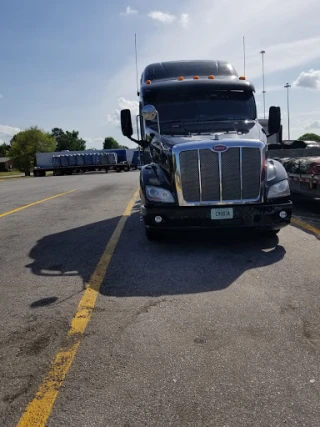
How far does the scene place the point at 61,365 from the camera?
2.72 m

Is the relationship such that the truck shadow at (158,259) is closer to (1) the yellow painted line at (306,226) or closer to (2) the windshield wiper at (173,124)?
(1) the yellow painted line at (306,226)

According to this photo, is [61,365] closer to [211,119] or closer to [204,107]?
[211,119]

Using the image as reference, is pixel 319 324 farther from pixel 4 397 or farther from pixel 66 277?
pixel 66 277

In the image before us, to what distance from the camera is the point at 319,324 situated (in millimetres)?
3203

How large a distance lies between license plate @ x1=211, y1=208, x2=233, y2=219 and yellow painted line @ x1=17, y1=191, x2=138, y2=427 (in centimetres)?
170

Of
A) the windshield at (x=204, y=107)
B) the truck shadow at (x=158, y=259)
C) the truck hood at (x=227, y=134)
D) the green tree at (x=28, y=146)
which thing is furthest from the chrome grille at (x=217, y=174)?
the green tree at (x=28, y=146)

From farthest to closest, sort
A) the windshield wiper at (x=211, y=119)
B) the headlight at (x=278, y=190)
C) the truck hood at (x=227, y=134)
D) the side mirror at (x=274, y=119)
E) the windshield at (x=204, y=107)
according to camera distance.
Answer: the side mirror at (x=274, y=119), the windshield at (x=204, y=107), the windshield wiper at (x=211, y=119), the truck hood at (x=227, y=134), the headlight at (x=278, y=190)

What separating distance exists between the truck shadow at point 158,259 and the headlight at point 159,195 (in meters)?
0.76

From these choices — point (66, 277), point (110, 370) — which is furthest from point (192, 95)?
point (110, 370)

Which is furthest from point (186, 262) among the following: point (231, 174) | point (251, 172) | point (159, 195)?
point (251, 172)

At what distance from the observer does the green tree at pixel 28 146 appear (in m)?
76.3

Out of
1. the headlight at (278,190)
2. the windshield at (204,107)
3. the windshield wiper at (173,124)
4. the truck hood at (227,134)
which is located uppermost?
the windshield at (204,107)

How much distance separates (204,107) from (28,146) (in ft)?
250

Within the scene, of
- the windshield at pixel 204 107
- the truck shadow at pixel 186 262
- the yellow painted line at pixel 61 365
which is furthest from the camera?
the windshield at pixel 204 107
